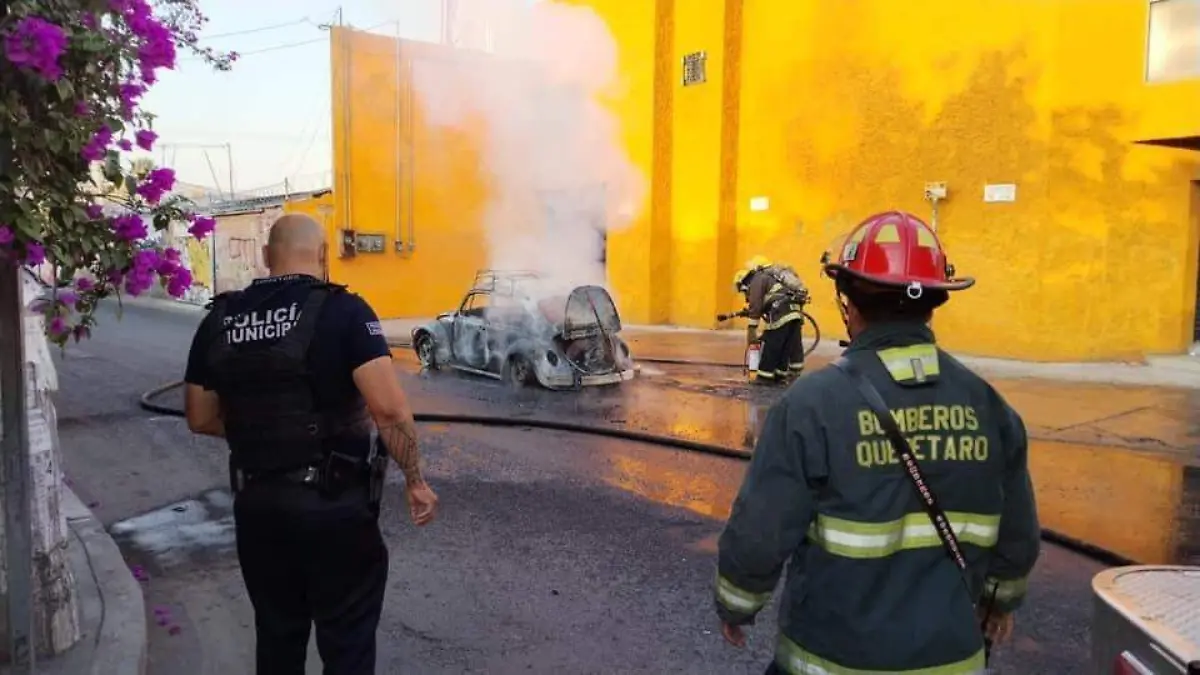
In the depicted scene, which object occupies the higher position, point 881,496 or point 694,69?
point 694,69

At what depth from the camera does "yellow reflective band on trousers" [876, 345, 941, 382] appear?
183cm

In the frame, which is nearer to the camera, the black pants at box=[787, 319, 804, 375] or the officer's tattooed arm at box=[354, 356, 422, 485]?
the officer's tattooed arm at box=[354, 356, 422, 485]

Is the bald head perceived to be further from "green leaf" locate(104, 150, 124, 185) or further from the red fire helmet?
the red fire helmet

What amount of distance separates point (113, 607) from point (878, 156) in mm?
13545

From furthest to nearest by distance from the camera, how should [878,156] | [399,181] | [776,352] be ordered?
1. [399,181]
2. [878,156]
3. [776,352]

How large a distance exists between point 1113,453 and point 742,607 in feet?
22.1

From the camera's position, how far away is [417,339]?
1240 cm

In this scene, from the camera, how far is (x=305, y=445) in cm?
261

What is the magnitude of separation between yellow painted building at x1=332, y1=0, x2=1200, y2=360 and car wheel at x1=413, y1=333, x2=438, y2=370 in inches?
278

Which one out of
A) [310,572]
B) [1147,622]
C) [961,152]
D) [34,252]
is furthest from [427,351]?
[1147,622]

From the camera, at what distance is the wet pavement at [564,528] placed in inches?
149

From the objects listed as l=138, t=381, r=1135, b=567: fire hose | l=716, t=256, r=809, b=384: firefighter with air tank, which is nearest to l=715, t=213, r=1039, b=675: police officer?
l=138, t=381, r=1135, b=567: fire hose

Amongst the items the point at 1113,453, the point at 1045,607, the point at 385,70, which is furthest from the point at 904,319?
the point at 385,70

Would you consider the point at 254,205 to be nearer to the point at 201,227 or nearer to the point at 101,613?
the point at 101,613
